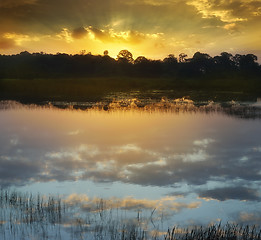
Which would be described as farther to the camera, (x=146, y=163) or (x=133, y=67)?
(x=133, y=67)

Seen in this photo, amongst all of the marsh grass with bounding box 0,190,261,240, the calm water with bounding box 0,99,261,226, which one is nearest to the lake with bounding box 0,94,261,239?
the calm water with bounding box 0,99,261,226

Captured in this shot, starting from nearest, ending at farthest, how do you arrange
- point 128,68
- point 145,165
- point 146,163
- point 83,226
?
point 83,226
point 145,165
point 146,163
point 128,68

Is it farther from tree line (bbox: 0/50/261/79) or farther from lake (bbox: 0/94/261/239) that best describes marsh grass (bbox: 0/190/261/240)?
tree line (bbox: 0/50/261/79)

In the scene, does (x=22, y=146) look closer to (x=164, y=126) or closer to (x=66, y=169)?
(x=66, y=169)

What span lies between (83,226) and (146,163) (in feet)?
26.8

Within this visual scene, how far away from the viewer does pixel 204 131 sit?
26812 mm

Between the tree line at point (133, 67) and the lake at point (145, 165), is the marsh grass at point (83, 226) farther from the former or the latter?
the tree line at point (133, 67)

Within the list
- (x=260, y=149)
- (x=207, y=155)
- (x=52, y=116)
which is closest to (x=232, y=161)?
(x=207, y=155)

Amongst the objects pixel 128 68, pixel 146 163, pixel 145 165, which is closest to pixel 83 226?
pixel 145 165

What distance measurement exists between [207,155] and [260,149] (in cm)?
359

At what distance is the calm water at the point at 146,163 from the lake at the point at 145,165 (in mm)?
36

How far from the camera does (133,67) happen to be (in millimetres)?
120438

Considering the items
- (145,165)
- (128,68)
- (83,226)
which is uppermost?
(128,68)

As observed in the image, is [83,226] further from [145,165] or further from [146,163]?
[146,163]
